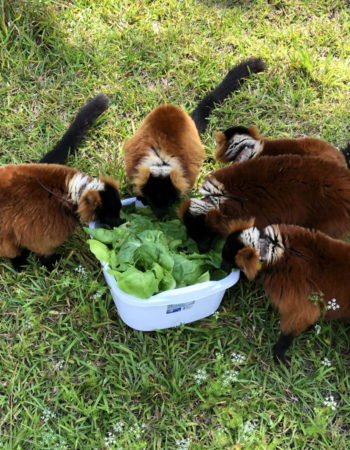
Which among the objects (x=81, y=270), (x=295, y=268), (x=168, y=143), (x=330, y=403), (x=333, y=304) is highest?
(x=168, y=143)

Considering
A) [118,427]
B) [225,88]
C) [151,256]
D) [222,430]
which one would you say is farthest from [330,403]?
[225,88]

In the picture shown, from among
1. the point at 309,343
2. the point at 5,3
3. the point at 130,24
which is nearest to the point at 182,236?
the point at 309,343

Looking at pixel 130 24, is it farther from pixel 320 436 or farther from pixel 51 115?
pixel 320 436

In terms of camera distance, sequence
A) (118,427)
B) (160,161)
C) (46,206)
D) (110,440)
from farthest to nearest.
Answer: (160,161) → (46,206) → (118,427) → (110,440)

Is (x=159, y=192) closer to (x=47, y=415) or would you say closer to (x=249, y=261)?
(x=249, y=261)

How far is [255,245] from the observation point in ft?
11.6

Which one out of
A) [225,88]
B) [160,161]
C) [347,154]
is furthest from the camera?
[225,88]

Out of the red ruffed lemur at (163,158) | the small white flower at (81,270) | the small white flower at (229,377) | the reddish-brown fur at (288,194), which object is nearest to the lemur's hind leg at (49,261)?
the small white flower at (81,270)

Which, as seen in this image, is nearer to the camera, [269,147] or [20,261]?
[20,261]

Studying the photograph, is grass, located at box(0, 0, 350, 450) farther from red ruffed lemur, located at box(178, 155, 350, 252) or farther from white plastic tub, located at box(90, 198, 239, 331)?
red ruffed lemur, located at box(178, 155, 350, 252)

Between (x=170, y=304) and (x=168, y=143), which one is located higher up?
(x=168, y=143)

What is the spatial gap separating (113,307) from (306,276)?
1663 millimetres

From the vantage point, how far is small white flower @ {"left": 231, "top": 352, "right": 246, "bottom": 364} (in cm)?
357

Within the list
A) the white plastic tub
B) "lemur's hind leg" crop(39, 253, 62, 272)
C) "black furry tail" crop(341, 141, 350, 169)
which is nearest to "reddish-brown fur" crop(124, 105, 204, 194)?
"lemur's hind leg" crop(39, 253, 62, 272)
